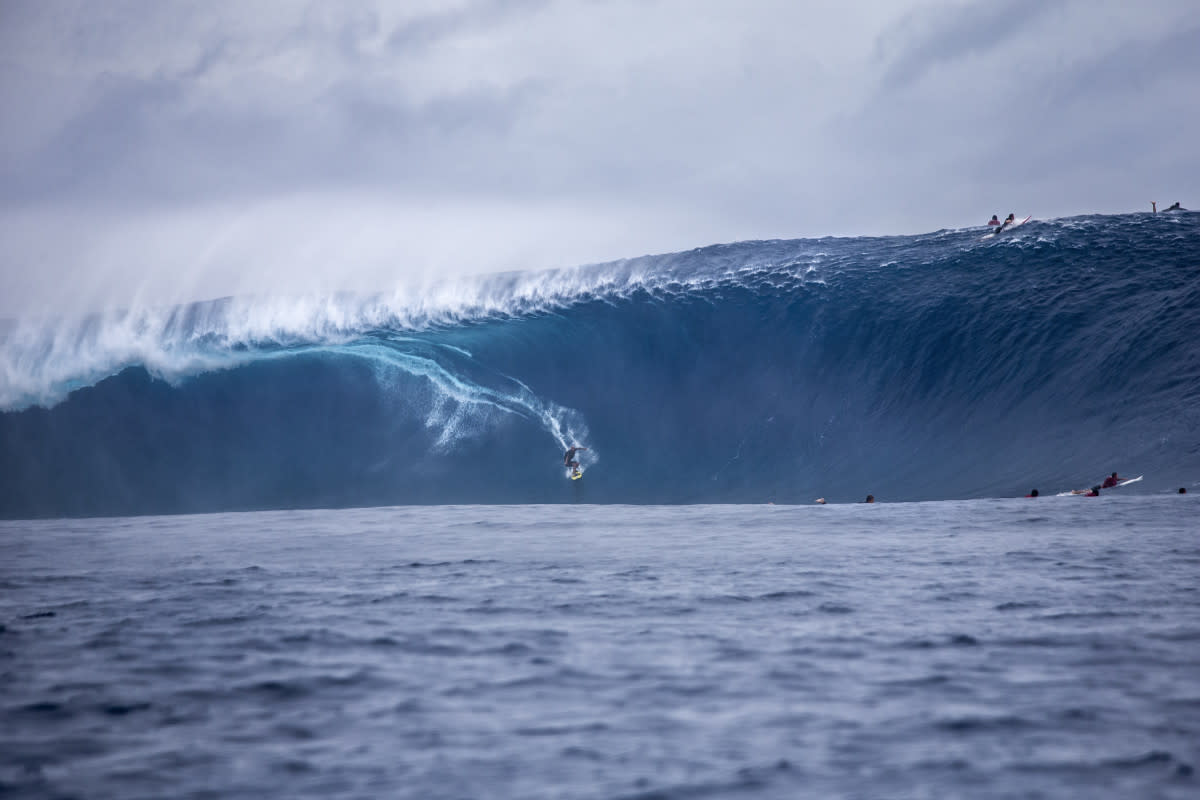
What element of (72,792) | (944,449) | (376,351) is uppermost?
(376,351)

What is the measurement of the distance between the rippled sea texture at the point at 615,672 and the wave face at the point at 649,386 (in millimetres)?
10491

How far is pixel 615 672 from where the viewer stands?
6406mm

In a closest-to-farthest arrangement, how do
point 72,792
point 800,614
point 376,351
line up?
1. point 72,792
2. point 800,614
3. point 376,351

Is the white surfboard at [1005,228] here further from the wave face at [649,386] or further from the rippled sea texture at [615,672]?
the rippled sea texture at [615,672]

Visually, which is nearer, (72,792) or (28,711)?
(72,792)

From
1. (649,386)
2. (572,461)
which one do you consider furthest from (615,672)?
(649,386)

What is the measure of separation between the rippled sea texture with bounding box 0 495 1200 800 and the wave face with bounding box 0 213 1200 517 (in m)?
10.5

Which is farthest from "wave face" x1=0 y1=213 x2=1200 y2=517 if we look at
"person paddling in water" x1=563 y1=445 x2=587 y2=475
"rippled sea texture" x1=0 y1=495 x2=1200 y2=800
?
"rippled sea texture" x1=0 y1=495 x2=1200 y2=800

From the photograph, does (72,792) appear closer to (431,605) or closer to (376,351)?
(431,605)

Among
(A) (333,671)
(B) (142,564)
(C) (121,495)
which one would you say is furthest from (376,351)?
(A) (333,671)

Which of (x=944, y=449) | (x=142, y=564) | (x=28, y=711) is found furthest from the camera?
(x=944, y=449)

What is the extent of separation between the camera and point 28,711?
5723mm

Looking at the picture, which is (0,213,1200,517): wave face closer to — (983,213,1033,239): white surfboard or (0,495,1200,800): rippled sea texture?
(983,213,1033,239): white surfboard

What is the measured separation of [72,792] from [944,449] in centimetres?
2030
